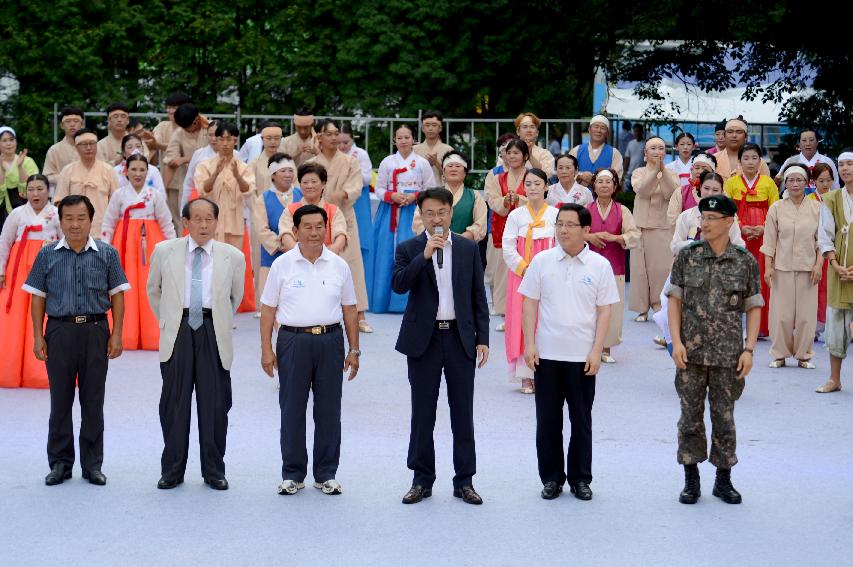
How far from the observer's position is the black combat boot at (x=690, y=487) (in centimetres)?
723

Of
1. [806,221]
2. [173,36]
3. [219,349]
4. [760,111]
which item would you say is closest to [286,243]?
[219,349]

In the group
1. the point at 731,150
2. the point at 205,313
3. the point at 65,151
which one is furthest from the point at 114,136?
the point at 205,313

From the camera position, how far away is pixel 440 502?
7219 millimetres

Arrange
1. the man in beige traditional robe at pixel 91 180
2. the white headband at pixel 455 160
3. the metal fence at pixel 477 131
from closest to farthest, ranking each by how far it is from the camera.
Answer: the white headband at pixel 455 160 → the man in beige traditional robe at pixel 91 180 → the metal fence at pixel 477 131

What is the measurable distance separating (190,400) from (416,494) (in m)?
1.36

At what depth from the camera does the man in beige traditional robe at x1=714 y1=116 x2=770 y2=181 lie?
13.2m

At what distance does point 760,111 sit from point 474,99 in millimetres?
4784

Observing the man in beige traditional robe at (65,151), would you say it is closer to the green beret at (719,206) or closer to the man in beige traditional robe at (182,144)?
the man in beige traditional robe at (182,144)

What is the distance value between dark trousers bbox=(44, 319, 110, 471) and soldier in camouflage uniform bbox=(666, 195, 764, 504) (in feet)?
10.4

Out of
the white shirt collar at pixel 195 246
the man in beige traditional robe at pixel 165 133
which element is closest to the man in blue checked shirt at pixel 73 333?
the white shirt collar at pixel 195 246

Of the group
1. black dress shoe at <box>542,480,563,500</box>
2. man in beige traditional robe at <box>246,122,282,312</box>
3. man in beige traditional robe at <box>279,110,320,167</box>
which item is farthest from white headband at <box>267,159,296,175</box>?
black dress shoe at <box>542,480,563,500</box>

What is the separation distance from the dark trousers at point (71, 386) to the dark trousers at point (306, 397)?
3.44 ft

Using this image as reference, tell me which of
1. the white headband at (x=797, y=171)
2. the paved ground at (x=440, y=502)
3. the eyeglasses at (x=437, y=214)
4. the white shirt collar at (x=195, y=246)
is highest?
the white headband at (x=797, y=171)

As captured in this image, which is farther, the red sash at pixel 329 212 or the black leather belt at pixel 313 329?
the red sash at pixel 329 212
